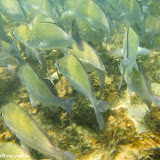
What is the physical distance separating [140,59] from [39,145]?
334 centimetres

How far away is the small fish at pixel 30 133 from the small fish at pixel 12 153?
24 cm

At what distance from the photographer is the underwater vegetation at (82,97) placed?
5.52 feet

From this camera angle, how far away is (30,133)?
1.56m

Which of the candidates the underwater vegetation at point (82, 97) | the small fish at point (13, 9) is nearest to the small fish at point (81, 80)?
the underwater vegetation at point (82, 97)

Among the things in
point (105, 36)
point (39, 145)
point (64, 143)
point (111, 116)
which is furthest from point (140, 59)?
point (39, 145)

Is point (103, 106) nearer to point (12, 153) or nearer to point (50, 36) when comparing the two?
point (12, 153)

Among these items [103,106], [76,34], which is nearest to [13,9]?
[76,34]

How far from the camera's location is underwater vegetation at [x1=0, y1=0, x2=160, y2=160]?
5.52 ft

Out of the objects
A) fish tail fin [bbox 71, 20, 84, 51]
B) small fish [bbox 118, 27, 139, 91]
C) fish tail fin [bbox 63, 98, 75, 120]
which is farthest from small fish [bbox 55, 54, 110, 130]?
small fish [bbox 118, 27, 139, 91]

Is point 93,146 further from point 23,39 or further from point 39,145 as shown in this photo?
point 23,39

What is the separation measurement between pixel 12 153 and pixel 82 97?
140 centimetres

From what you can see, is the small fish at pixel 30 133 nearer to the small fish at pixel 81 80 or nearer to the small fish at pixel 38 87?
the small fish at pixel 38 87

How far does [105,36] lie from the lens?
10.8 feet

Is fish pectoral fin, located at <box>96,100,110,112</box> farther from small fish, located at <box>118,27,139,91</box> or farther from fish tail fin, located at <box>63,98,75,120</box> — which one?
small fish, located at <box>118,27,139,91</box>
